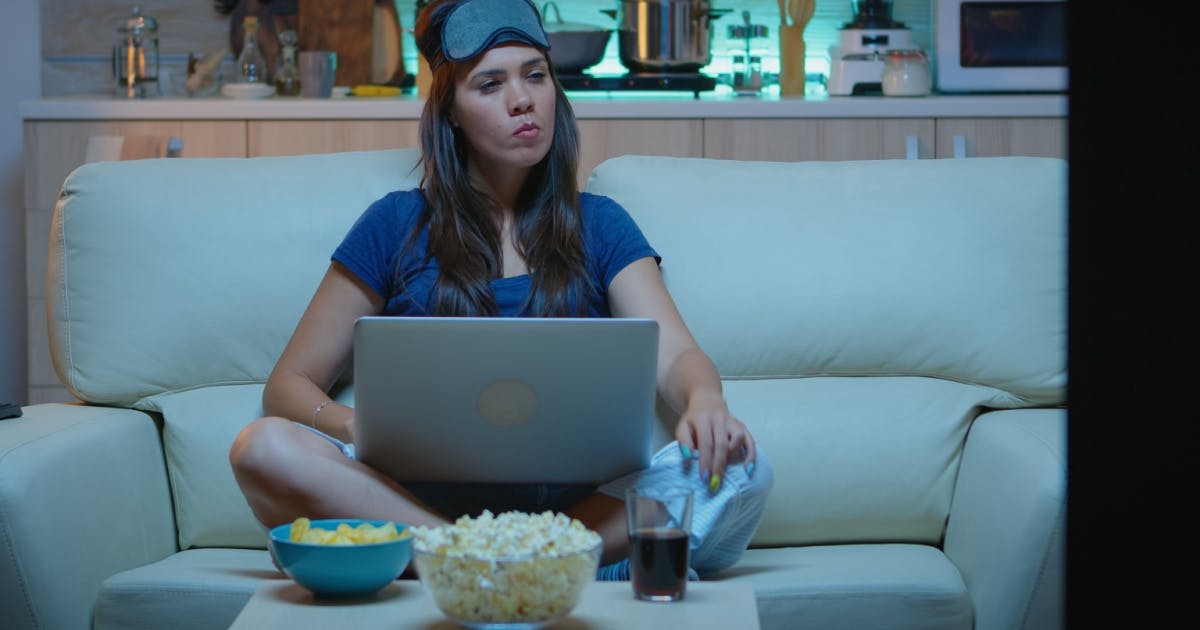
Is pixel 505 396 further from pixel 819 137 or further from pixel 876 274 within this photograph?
pixel 819 137

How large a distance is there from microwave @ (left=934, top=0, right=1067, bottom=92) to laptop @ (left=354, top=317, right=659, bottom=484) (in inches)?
110

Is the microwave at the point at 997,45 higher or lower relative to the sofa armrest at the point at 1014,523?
higher

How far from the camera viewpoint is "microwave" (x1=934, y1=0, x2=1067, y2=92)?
12.9 ft

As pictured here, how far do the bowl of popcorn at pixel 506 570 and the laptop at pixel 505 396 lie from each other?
0.80ft

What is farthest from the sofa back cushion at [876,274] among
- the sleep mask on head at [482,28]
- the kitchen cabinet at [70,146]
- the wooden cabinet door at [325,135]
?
the kitchen cabinet at [70,146]

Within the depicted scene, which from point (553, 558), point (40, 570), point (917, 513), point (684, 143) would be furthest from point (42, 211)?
point (553, 558)

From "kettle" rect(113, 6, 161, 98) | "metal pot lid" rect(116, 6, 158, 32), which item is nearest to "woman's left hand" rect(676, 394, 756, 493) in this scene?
"kettle" rect(113, 6, 161, 98)

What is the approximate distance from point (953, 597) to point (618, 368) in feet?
2.02

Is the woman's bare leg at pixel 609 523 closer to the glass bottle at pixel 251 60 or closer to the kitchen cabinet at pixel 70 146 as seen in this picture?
the kitchen cabinet at pixel 70 146

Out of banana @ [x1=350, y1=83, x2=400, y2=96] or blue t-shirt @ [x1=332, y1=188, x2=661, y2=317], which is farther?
banana @ [x1=350, y1=83, x2=400, y2=96]

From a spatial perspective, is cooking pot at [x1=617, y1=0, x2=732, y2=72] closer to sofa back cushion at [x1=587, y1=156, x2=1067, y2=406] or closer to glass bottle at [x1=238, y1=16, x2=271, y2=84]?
glass bottle at [x1=238, y1=16, x2=271, y2=84]

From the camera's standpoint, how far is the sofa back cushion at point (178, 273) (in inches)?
81.7

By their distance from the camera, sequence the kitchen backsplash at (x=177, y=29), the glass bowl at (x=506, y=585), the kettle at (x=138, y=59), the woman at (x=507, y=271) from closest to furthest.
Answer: the glass bowl at (x=506, y=585) → the woman at (x=507, y=271) → the kettle at (x=138, y=59) → the kitchen backsplash at (x=177, y=29)

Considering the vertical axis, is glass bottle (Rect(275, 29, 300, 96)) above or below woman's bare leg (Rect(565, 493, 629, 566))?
above
